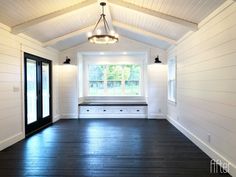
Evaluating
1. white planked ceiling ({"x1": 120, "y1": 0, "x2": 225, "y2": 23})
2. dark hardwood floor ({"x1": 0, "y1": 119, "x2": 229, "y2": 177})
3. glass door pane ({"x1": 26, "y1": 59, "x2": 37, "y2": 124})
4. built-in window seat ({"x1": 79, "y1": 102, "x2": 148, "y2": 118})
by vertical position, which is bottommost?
dark hardwood floor ({"x1": 0, "y1": 119, "x2": 229, "y2": 177})

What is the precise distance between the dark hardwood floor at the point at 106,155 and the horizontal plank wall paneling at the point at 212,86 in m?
0.35

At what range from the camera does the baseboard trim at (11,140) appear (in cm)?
403

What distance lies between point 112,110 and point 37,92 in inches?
111

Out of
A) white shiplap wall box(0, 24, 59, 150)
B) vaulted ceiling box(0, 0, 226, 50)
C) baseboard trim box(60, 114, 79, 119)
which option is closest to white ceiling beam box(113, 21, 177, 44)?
vaulted ceiling box(0, 0, 226, 50)

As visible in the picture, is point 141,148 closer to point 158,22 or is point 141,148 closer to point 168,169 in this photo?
point 168,169

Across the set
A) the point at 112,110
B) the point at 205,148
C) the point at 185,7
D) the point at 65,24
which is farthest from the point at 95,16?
the point at 205,148

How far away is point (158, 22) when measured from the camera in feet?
16.1

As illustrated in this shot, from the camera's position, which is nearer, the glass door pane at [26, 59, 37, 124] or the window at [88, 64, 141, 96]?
the glass door pane at [26, 59, 37, 124]

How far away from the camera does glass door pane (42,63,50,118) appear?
619 cm

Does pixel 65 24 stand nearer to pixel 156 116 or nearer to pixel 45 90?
pixel 45 90

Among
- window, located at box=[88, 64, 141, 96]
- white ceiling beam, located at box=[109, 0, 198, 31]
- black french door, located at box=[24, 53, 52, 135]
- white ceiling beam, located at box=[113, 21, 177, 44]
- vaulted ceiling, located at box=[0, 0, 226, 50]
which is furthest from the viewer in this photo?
window, located at box=[88, 64, 141, 96]

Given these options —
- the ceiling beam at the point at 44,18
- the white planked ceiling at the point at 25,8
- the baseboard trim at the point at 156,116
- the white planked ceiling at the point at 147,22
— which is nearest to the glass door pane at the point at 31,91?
the ceiling beam at the point at 44,18

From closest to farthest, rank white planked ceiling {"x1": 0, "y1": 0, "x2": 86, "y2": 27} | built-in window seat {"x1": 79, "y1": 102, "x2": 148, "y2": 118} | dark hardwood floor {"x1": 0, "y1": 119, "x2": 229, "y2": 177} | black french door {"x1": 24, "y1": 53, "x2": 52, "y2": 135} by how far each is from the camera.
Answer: dark hardwood floor {"x1": 0, "y1": 119, "x2": 229, "y2": 177} < white planked ceiling {"x1": 0, "y1": 0, "x2": 86, "y2": 27} < black french door {"x1": 24, "y1": 53, "x2": 52, "y2": 135} < built-in window seat {"x1": 79, "y1": 102, "x2": 148, "y2": 118}

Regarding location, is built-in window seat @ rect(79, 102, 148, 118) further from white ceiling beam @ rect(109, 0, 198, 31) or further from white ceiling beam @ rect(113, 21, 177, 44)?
white ceiling beam @ rect(109, 0, 198, 31)
